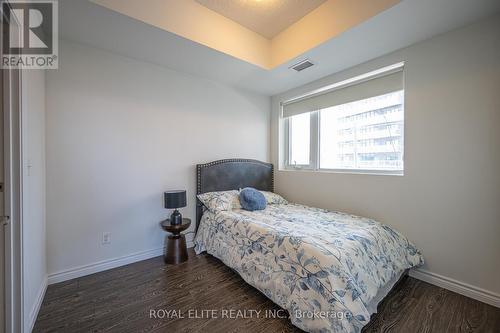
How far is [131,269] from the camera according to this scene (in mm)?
2254

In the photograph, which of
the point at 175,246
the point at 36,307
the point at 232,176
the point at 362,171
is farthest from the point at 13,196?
the point at 362,171

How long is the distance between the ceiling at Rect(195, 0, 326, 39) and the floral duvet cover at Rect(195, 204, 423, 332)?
224 centimetres

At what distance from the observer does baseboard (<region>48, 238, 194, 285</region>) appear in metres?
2.00

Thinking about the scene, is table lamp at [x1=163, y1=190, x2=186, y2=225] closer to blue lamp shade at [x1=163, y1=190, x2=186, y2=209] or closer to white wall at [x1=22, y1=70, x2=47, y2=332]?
blue lamp shade at [x1=163, y1=190, x2=186, y2=209]

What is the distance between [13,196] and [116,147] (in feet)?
3.72

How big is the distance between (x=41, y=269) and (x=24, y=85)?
4.99 feet

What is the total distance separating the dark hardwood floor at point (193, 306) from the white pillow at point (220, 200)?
2.49 feet

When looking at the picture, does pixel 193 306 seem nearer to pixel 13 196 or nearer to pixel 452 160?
pixel 13 196

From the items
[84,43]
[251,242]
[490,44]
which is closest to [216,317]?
[251,242]

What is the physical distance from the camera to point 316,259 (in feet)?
4.64

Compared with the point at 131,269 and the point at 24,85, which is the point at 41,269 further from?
the point at 24,85

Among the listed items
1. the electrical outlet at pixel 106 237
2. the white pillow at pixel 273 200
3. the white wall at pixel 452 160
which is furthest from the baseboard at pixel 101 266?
the white wall at pixel 452 160

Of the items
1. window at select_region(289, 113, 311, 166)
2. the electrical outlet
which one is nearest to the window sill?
window at select_region(289, 113, 311, 166)

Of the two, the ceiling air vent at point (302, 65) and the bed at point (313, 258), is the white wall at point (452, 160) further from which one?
the ceiling air vent at point (302, 65)
